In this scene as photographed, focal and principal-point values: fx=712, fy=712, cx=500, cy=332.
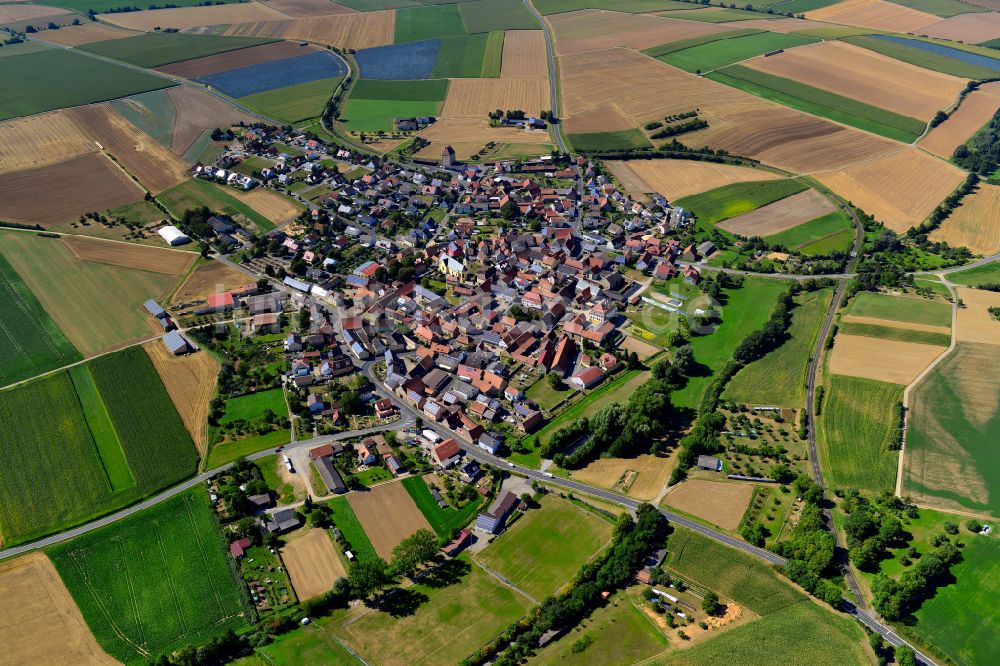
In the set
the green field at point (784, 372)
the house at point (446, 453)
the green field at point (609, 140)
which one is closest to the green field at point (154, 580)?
the house at point (446, 453)

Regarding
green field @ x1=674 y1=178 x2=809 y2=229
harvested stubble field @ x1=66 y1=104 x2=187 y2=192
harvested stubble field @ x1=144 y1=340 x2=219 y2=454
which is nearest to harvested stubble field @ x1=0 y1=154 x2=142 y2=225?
harvested stubble field @ x1=66 y1=104 x2=187 y2=192

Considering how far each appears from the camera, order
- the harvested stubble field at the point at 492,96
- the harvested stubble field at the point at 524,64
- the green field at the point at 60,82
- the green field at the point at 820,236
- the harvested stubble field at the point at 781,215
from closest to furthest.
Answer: the green field at the point at 820,236, the harvested stubble field at the point at 781,215, the green field at the point at 60,82, the harvested stubble field at the point at 492,96, the harvested stubble field at the point at 524,64

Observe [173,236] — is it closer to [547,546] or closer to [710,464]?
[547,546]

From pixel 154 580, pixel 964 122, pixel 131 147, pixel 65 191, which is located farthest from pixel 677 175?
pixel 65 191

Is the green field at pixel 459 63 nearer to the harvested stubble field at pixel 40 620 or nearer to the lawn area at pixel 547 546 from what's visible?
the lawn area at pixel 547 546

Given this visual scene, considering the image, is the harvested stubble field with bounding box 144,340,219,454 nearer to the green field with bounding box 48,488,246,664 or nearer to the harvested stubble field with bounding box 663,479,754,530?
the green field with bounding box 48,488,246,664

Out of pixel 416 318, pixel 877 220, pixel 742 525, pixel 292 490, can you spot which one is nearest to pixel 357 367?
pixel 416 318

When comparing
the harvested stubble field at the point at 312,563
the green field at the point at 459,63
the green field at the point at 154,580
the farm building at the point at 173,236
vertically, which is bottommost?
the green field at the point at 154,580
